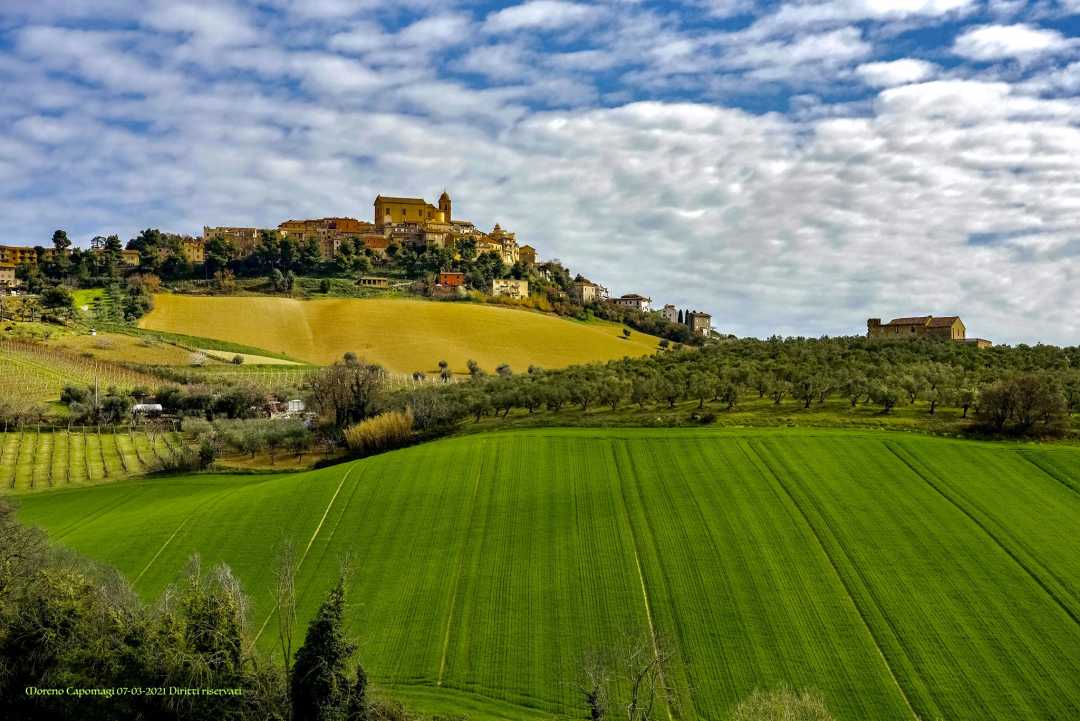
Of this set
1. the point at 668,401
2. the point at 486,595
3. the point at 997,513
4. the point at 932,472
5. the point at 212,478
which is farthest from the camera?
the point at 668,401

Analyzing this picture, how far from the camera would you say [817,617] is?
1256 inches

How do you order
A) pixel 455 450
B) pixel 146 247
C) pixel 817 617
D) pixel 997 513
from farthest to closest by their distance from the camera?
pixel 146 247
pixel 455 450
pixel 997 513
pixel 817 617

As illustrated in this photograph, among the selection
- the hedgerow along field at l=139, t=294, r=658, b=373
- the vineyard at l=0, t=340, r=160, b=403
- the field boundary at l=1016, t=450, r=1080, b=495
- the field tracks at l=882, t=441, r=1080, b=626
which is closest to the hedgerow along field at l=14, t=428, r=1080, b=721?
the field tracks at l=882, t=441, r=1080, b=626

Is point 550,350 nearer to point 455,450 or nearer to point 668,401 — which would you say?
point 668,401

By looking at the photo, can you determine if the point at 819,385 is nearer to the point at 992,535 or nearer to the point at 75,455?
the point at 992,535

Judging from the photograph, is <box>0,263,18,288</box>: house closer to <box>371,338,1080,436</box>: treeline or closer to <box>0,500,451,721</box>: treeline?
<box>371,338,1080,436</box>: treeline

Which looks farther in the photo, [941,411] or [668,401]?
[668,401]

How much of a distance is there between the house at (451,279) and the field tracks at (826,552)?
352 ft

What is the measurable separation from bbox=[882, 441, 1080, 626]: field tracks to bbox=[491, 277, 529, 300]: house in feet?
375

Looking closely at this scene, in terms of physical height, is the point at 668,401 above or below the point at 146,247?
below

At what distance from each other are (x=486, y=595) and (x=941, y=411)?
3550 centimetres

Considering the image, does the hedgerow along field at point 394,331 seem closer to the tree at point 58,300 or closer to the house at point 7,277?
the tree at point 58,300

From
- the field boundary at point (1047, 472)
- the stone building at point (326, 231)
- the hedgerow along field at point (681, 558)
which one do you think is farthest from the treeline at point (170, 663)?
the stone building at point (326, 231)

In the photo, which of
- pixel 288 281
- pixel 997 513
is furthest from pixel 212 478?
pixel 288 281
